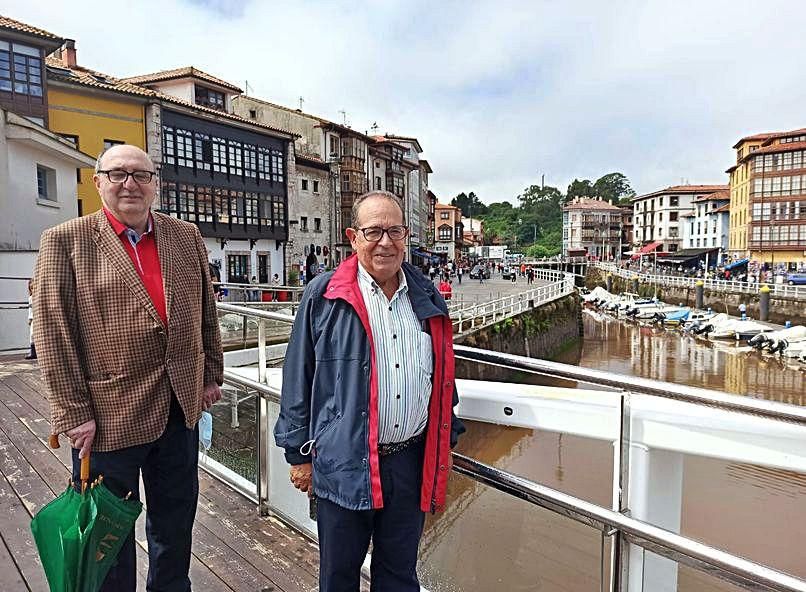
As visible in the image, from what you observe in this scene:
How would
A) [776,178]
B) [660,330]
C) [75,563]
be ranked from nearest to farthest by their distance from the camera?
[75,563] → [660,330] → [776,178]

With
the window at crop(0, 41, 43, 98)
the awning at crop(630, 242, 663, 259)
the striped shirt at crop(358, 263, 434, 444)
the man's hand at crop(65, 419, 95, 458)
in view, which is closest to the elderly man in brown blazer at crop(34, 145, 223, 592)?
the man's hand at crop(65, 419, 95, 458)

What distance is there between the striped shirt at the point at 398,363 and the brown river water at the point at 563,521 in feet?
2.04

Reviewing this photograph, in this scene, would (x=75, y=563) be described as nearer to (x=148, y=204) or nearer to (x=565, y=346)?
(x=148, y=204)

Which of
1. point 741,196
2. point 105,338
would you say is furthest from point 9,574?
point 741,196

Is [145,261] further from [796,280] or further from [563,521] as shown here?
[796,280]

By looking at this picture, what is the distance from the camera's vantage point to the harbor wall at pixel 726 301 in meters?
31.9

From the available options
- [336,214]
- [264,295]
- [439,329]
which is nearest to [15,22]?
[264,295]

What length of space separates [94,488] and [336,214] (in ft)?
125

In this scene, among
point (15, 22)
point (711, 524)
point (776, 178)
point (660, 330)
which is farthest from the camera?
point (776, 178)

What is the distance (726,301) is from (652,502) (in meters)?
41.1

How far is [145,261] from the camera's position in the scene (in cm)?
209

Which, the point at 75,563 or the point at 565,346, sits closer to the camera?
the point at 75,563

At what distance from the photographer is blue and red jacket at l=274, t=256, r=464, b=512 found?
5.87 ft

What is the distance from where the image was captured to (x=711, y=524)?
7.27 m
